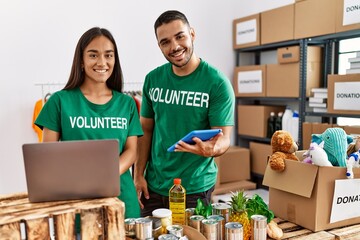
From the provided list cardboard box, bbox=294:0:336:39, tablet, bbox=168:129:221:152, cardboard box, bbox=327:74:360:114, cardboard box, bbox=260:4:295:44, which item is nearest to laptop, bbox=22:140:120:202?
tablet, bbox=168:129:221:152

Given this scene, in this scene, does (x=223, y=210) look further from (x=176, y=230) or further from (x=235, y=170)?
(x=235, y=170)

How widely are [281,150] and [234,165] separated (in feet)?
7.48

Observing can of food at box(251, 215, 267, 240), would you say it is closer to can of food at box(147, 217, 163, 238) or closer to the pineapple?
the pineapple

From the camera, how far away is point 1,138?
2988 millimetres

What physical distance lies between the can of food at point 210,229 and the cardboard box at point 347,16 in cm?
217

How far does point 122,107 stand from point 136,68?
2039 millimetres

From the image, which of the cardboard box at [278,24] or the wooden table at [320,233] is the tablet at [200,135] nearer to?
the wooden table at [320,233]

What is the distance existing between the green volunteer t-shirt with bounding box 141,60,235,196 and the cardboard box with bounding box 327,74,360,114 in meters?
1.41

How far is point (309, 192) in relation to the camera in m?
1.34

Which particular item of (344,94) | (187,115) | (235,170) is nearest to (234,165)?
(235,170)

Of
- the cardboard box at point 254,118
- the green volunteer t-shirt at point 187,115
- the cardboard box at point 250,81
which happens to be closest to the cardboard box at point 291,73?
the cardboard box at point 250,81

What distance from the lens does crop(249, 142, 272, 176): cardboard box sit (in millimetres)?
3674

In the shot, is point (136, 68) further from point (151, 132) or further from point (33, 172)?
point (33, 172)

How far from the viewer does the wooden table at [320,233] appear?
1325 mm
